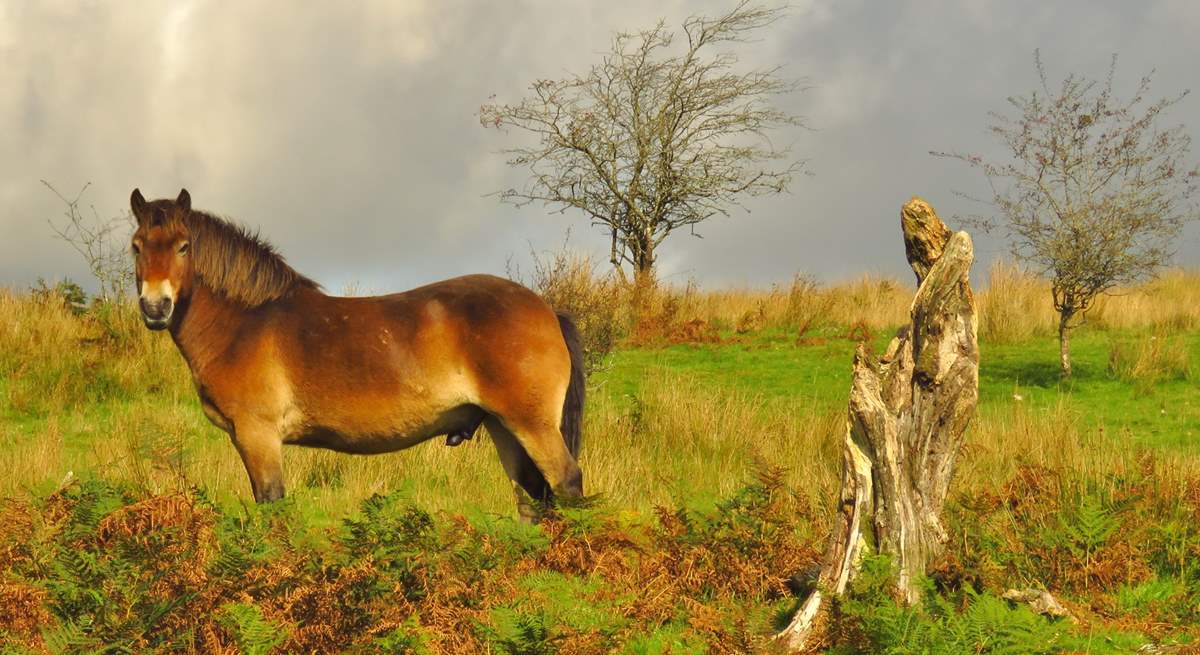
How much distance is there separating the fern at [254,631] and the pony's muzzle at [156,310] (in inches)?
118

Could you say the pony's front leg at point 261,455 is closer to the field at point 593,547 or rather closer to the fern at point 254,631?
the field at point 593,547

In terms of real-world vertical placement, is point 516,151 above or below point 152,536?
above


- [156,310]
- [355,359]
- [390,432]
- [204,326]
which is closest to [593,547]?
[390,432]

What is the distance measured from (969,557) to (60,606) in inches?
170

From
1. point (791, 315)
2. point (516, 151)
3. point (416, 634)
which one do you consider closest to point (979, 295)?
point (791, 315)

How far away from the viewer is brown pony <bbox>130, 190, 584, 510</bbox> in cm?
698

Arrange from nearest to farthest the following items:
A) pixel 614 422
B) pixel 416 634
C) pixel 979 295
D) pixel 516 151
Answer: pixel 416 634, pixel 614 422, pixel 979 295, pixel 516 151

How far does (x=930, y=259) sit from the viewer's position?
5.37 metres

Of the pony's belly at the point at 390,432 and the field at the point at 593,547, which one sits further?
the pony's belly at the point at 390,432

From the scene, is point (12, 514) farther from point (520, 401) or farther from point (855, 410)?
point (855, 410)

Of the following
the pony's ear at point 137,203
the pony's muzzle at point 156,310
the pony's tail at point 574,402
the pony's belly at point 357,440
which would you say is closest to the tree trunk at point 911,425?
the pony's tail at point 574,402

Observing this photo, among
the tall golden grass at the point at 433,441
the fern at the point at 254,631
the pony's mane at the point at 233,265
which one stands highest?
the pony's mane at the point at 233,265

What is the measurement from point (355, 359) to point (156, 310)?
129cm

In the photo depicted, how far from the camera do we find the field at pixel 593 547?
489 centimetres
